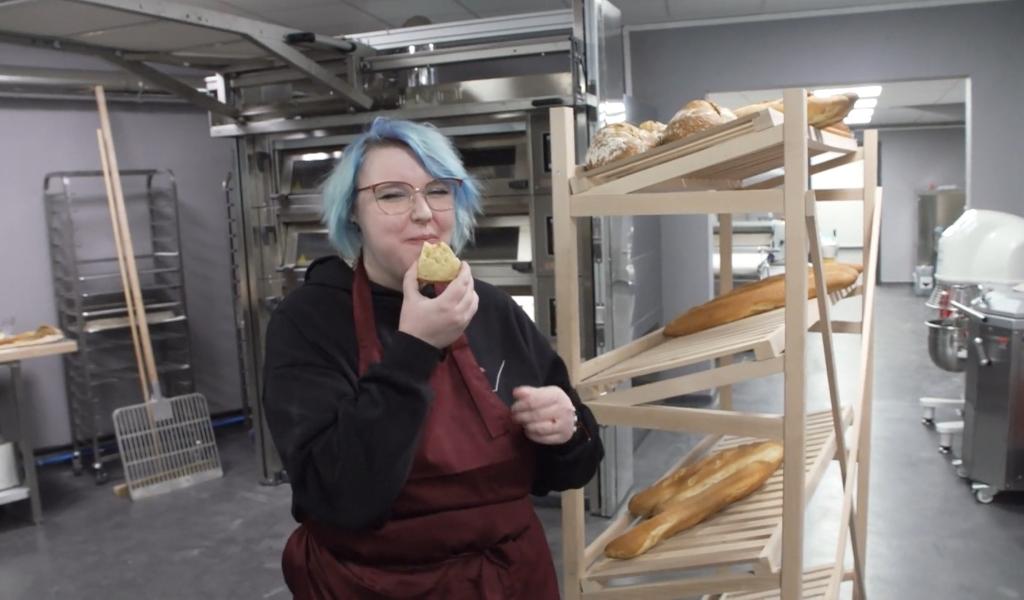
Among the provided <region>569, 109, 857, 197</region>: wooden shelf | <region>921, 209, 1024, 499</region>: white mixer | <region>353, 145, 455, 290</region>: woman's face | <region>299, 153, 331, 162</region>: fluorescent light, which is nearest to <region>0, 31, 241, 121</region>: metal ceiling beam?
<region>299, 153, 331, 162</region>: fluorescent light

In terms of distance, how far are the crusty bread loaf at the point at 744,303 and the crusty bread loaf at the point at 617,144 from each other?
484 millimetres

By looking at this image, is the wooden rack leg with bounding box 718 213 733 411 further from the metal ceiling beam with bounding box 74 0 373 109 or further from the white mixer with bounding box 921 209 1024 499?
the white mixer with bounding box 921 209 1024 499

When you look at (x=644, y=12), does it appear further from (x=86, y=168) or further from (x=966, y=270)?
(x=86, y=168)

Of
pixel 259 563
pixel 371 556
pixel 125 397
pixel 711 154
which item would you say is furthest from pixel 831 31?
pixel 125 397

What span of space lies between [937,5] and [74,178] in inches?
228

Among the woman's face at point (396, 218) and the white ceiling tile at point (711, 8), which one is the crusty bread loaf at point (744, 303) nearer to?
the woman's face at point (396, 218)

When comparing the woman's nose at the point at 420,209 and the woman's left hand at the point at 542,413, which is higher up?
the woman's nose at the point at 420,209

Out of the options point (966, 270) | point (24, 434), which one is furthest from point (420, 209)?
point (966, 270)

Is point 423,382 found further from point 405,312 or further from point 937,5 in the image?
point 937,5

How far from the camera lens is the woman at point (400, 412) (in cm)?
108

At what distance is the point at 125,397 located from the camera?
548cm

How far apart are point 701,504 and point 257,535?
2623 millimetres

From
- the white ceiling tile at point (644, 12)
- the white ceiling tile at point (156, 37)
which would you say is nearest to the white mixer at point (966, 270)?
the white ceiling tile at point (644, 12)

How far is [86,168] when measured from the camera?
5176 mm
